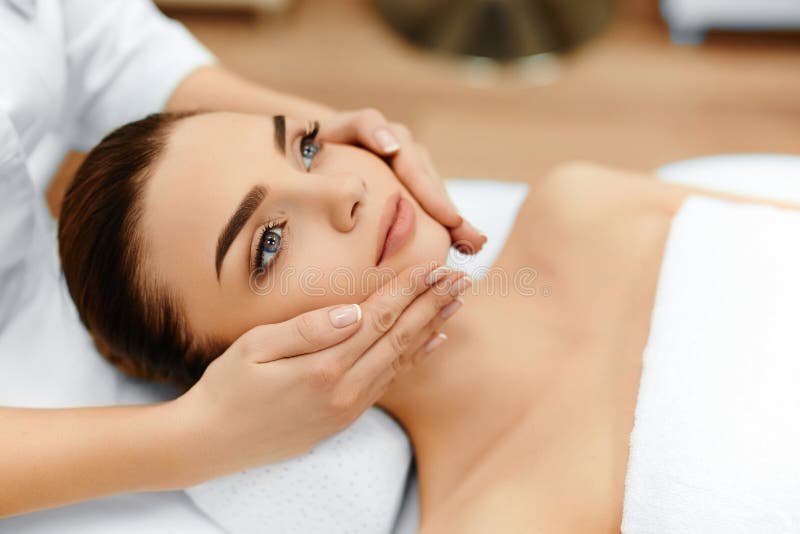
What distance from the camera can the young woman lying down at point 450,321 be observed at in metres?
0.83

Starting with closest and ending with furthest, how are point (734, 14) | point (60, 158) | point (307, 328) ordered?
point (307, 328)
point (60, 158)
point (734, 14)

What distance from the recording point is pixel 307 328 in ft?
2.59

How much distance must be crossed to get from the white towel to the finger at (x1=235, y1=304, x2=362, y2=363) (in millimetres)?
374

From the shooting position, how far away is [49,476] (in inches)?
32.3

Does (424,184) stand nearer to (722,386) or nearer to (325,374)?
(325,374)

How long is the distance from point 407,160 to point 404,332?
10.4 inches

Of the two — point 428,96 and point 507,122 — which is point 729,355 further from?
point 428,96

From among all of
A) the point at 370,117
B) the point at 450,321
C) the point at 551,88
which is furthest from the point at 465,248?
the point at 551,88

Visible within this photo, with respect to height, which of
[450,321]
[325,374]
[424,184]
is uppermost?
[424,184]

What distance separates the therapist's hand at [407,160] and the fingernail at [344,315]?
0.21m

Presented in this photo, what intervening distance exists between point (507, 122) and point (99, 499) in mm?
1664

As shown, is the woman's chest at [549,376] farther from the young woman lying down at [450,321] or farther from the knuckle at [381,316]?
the knuckle at [381,316]

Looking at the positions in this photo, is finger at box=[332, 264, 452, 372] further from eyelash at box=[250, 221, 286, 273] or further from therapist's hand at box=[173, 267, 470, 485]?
eyelash at box=[250, 221, 286, 273]

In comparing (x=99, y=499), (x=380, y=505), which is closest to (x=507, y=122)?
(x=380, y=505)
